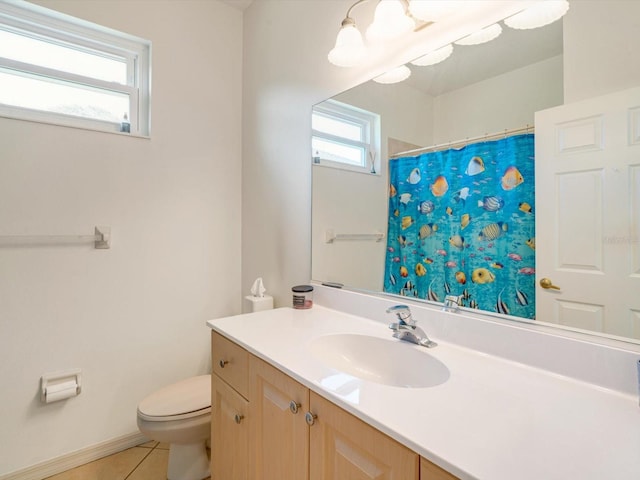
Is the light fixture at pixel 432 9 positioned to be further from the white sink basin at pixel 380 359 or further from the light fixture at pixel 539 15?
the white sink basin at pixel 380 359

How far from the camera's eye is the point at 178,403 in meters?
1.48

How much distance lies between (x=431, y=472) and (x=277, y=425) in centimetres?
51

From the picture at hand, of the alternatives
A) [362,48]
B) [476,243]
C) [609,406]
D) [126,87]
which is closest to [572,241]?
[476,243]

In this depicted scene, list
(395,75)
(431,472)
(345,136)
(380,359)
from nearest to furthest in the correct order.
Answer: (431,472) < (380,359) < (395,75) < (345,136)

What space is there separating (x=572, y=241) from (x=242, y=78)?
2.06 m

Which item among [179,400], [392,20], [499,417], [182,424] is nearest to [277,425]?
[499,417]

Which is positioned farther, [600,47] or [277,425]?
Result: [277,425]

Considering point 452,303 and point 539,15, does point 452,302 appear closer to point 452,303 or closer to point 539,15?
point 452,303

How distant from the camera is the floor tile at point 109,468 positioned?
5.12ft

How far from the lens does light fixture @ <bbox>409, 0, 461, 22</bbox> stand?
3.36 feet

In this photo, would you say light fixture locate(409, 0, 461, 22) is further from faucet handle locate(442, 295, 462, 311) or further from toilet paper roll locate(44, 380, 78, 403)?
toilet paper roll locate(44, 380, 78, 403)

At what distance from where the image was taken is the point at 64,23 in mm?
1634

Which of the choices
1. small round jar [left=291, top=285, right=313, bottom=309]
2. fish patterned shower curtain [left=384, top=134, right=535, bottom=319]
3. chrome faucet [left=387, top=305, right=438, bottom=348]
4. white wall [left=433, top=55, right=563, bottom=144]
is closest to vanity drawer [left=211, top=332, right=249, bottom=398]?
small round jar [left=291, top=285, right=313, bottom=309]

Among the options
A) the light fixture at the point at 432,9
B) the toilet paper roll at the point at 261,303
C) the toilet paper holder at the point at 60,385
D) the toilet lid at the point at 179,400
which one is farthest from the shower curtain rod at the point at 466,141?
the toilet paper holder at the point at 60,385
